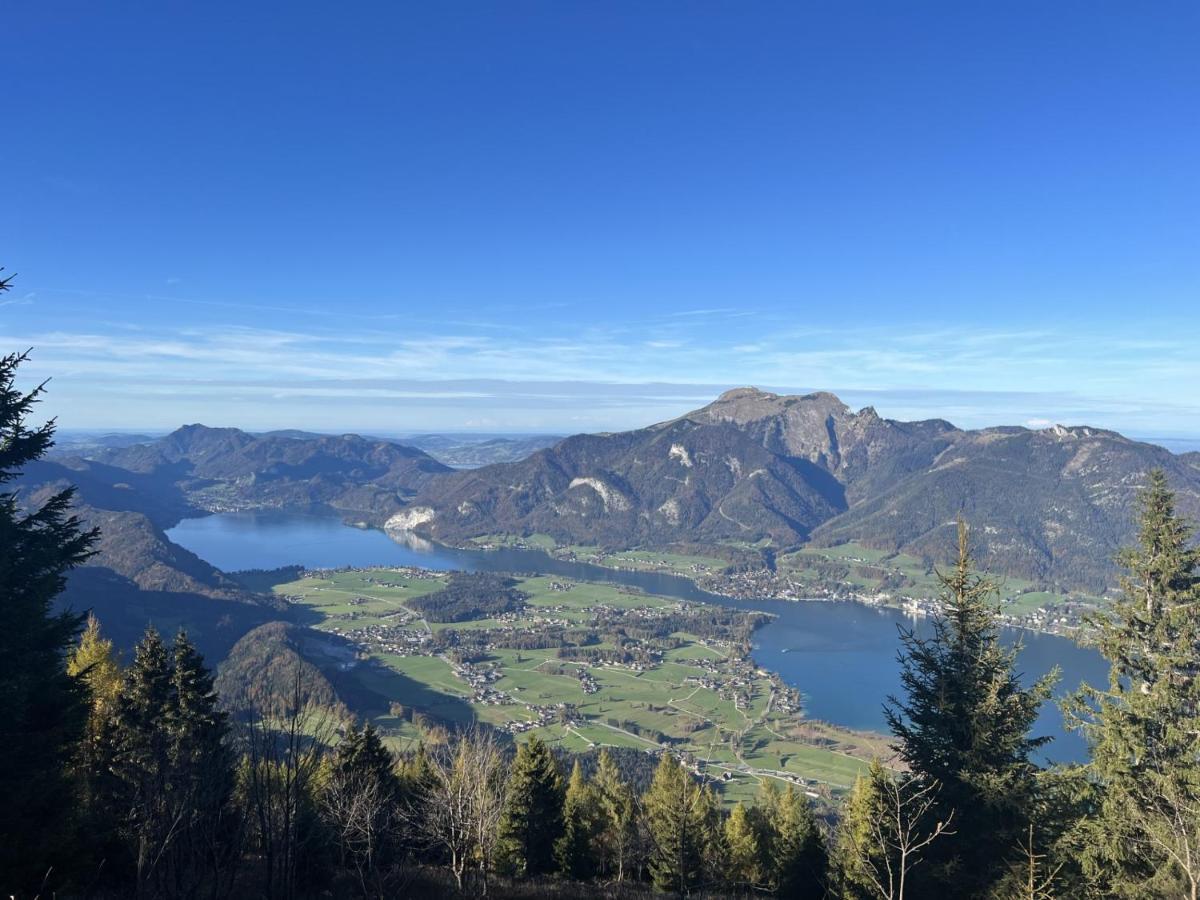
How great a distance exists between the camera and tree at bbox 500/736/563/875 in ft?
72.4

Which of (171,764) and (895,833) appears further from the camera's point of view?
(895,833)

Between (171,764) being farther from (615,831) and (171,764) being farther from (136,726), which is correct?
(615,831)

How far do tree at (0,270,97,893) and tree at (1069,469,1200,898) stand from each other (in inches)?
770

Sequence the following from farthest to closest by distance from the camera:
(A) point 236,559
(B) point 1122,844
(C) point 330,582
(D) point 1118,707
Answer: (A) point 236,559 < (C) point 330,582 < (D) point 1118,707 < (B) point 1122,844

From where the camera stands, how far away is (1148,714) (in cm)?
1321

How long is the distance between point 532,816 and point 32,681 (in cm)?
1554

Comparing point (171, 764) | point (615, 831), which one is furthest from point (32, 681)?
point (615, 831)

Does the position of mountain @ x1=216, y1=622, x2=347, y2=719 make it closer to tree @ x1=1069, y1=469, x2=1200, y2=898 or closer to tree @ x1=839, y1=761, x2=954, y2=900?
tree @ x1=839, y1=761, x2=954, y2=900

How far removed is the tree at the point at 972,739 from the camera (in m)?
12.8

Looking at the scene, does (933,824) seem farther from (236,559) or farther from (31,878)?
(236,559)

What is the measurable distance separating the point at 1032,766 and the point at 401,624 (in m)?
121

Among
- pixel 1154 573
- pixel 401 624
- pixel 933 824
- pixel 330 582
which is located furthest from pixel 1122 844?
pixel 330 582

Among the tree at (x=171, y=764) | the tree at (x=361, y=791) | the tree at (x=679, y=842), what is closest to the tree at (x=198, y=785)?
the tree at (x=171, y=764)

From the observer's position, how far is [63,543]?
14594mm
